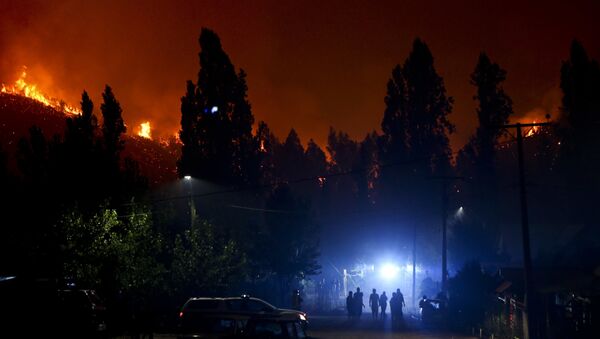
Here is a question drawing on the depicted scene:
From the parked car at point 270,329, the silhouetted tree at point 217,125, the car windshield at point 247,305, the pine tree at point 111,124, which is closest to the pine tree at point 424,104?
the silhouetted tree at point 217,125

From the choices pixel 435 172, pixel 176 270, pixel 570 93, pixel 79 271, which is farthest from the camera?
pixel 435 172

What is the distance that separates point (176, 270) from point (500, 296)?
18.3m

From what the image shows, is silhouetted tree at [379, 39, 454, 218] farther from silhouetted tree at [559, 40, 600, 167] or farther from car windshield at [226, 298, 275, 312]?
car windshield at [226, 298, 275, 312]

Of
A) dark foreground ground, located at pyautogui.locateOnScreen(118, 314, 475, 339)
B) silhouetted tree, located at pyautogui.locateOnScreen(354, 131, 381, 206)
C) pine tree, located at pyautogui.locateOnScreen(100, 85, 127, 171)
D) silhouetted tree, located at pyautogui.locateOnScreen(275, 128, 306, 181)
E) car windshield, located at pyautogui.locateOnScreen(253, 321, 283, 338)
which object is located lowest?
car windshield, located at pyautogui.locateOnScreen(253, 321, 283, 338)

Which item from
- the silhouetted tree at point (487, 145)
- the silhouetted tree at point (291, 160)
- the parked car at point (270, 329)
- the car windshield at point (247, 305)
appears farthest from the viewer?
the silhouetted tree at point (291, 160)

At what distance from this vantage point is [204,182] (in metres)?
54.2

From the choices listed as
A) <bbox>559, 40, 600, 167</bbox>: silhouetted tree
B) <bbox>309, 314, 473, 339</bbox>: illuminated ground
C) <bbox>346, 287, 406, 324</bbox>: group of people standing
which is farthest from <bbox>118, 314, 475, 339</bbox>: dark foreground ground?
<bbox>559, 40, 600, 167</bbox>: silhouetted tree

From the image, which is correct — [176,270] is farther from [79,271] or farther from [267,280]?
[267,280]

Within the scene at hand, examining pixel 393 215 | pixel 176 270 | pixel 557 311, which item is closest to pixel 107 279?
pixel 176 270

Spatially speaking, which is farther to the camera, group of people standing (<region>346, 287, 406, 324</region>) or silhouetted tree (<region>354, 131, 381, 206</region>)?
silhouetted tree (<region>354, 131, 381, 206</region>)

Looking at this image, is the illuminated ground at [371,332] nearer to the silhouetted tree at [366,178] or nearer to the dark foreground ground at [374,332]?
the dark foreground ground at [374,332]

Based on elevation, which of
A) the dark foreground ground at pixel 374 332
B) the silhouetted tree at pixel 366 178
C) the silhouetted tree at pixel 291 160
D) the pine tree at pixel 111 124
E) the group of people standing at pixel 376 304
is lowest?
the dark foreground ground at pixel 374 332

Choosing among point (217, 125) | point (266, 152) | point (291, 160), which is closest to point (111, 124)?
point (217, 125)

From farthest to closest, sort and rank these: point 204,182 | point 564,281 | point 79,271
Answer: point 204,182 < point 79,271 < point 564,281
